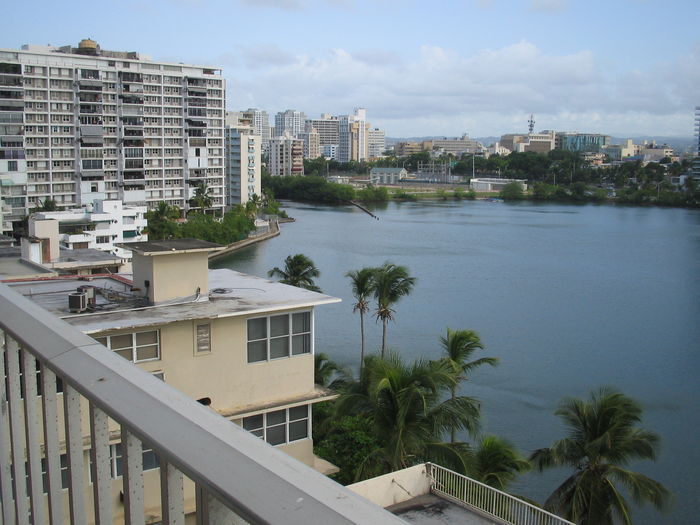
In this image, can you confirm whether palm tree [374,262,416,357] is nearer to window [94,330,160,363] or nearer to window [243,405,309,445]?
window [243,405,309,445]

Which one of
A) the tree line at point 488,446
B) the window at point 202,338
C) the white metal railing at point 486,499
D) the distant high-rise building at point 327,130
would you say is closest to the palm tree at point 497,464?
the tree line at point 488,446

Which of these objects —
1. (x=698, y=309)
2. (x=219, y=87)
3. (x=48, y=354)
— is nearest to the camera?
(x=48, y=354)

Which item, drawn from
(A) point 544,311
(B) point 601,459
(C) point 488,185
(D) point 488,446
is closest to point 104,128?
(A) point 544,311

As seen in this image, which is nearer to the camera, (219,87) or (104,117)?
(104,117)

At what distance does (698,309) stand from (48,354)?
12.6 meters

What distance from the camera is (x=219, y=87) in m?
21.1

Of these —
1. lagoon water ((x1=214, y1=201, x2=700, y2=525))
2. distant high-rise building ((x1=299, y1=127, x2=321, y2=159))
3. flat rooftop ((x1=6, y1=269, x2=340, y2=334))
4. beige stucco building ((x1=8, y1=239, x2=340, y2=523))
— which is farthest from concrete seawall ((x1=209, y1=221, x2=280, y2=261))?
distant high-rise building ((x1=299, y1=127, x2=321, y2=159))

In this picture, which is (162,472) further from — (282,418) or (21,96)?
(21,96)

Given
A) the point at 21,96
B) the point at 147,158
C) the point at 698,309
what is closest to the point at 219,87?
the point at 147,158

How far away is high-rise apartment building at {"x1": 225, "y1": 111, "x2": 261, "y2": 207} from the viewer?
24.1 m

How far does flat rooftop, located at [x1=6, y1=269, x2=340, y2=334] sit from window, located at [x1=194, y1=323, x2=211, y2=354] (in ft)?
0.22

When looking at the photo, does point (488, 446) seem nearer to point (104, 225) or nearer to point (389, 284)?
point (389, 284)

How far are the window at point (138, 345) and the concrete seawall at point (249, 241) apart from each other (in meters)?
12.8

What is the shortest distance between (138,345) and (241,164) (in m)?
21.1
